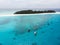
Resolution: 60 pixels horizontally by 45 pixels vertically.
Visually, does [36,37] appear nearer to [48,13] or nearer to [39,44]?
[39,44]

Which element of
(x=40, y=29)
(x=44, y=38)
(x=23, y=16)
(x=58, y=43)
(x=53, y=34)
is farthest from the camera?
(x=23, y=16)

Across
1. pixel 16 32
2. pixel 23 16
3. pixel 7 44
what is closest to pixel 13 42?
pixel 7 44

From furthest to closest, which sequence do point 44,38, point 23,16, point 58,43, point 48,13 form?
point 48,13 → point 23,16 → point 44,38 → point 58,43

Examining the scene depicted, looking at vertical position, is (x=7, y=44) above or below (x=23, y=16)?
above

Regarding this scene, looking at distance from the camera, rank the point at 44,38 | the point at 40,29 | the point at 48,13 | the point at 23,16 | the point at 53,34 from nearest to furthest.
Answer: the point at 44,38 → the point at 53,34 → the point at 40,29 → the point at 23,16 → the point at 48,13

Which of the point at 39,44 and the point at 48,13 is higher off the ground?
the point at 39,44

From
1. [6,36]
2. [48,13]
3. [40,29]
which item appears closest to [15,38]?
[6,36]

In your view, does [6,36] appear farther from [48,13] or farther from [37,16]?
[48,13]

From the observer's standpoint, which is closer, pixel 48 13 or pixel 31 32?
pixel 31 32

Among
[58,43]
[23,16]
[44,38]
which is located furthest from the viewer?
[23,16]
